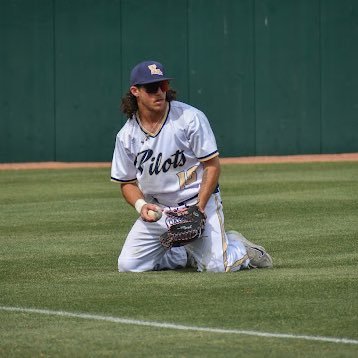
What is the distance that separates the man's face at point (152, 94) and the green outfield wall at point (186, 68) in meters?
12.6

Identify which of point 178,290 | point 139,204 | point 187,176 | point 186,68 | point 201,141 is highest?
point 201,141

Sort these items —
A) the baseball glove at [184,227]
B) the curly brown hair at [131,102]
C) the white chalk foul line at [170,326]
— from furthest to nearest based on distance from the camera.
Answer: the curly brown hair at [131,102] → the baseball glove at [184,227] → the white chalk foul line at [170,326]

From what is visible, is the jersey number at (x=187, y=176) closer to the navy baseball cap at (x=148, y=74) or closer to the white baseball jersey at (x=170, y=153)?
the white baseball jersey at (x=170, y=153)

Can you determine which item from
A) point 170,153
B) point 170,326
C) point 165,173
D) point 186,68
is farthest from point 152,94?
Answer: point 186,68

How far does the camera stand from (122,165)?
9016mm

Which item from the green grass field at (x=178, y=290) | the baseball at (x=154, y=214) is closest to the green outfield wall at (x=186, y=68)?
the green grass field at (x=178, y=290)

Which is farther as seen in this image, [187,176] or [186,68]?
[186,68]

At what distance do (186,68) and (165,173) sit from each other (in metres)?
12.9

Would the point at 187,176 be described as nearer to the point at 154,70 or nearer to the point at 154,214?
the point at 154,214

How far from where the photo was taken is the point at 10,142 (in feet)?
70.8

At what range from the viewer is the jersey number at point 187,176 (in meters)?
8.92

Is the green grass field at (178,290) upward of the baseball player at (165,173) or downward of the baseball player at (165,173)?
downward

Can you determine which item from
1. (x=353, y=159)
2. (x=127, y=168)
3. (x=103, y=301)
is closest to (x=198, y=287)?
(x=103, y=301)

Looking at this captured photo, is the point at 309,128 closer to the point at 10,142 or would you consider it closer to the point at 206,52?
the point at 206,52
